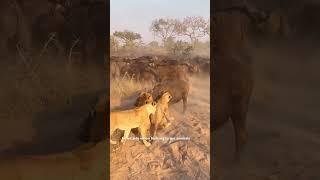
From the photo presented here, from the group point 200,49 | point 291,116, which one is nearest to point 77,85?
point 200,49

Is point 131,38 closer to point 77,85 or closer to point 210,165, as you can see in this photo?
point 77,85

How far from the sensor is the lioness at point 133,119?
3859mm

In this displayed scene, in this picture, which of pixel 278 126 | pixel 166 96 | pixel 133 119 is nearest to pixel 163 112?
pixel 166 96

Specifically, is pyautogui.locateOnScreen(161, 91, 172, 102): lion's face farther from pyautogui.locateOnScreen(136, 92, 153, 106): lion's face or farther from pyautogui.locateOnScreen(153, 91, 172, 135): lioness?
pyautogui.locateOnScreen(136, 92, 153, 106): lion's face

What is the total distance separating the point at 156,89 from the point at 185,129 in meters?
0.43

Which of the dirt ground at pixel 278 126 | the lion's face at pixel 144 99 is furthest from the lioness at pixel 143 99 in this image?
the dirt ground at pixel 278 126

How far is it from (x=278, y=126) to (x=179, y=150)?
35.1 inches

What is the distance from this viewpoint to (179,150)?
390cm

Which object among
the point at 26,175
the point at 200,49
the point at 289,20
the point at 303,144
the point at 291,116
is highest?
the point at 289,20

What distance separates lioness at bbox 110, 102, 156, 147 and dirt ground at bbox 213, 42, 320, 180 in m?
0.61

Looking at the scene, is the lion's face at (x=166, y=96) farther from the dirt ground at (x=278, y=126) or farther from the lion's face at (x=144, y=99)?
the dirt ground at (x=278, y=126)

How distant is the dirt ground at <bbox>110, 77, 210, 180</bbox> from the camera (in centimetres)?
387

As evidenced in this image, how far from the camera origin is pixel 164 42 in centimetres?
390

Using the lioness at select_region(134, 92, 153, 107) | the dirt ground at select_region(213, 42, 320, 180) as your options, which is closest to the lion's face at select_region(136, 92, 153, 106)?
the lioness at select_region(134, 92, 153, 107)
